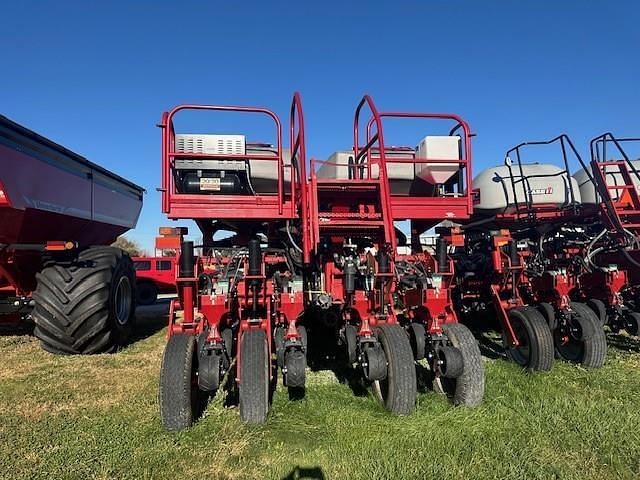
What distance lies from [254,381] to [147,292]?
11.9 m

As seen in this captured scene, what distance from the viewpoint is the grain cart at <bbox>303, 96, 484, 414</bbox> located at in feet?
13.2

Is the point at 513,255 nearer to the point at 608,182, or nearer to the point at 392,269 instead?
the point at 392,269

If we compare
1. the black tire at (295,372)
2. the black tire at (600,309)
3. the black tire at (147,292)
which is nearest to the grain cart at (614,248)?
the black tire at (600,309)

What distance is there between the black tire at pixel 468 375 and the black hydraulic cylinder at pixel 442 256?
2.19 feet

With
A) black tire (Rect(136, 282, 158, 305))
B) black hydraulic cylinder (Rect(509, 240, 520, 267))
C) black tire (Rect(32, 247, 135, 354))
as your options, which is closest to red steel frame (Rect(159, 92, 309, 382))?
black tire (Rect(32, 247, 135, 354))

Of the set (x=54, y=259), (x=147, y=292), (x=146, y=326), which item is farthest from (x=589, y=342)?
(x=147, y=292)

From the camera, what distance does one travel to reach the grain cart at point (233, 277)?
12.4 feet

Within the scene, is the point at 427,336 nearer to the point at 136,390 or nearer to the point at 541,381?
the point at 541,381

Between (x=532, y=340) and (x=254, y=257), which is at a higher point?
(x=254, y=257)

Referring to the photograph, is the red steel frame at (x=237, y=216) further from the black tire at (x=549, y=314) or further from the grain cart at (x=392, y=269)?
the black tire at (x=549, y=314)

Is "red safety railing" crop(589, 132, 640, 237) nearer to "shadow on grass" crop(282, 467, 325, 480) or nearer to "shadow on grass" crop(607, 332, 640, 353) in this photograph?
"shadow on grass" crop(607, 332, 640, 353)

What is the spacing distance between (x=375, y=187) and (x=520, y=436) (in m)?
2.72

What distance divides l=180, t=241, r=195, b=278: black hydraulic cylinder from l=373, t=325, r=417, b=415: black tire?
193cm

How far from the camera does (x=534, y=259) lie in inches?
270
